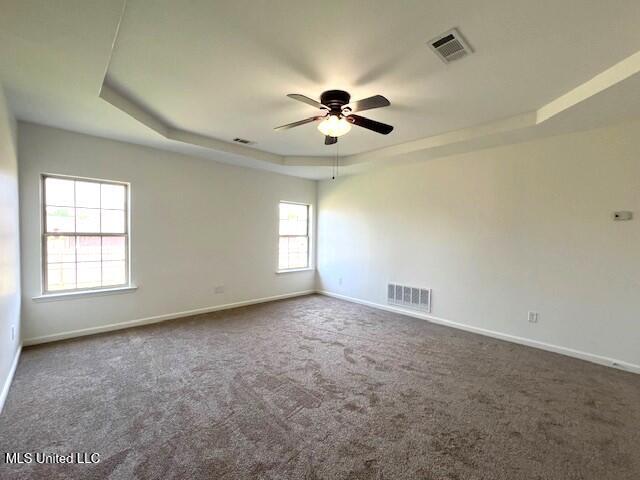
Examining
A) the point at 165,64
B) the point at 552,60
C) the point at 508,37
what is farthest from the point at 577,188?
the point at 165,64

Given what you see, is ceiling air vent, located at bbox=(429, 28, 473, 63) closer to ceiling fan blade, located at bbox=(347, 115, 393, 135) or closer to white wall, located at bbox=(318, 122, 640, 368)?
ceiling fan blade, located at bbox=(347, 115, 393, 135)

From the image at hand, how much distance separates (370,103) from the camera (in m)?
2.43

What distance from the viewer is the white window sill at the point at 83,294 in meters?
3.56

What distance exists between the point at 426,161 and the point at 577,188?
1913 millimetres

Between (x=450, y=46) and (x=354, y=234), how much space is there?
3925mm

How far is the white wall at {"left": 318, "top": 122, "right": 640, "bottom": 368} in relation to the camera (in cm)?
318

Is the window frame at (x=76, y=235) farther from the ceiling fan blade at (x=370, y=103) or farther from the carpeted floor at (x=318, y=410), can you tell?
the ceiling fan blade at (x=370, y=103)

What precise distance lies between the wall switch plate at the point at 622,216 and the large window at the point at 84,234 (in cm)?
585

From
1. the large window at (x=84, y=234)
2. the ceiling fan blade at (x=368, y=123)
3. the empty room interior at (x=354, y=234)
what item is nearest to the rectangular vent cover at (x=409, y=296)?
the empty room interior at (x=354, y=234)

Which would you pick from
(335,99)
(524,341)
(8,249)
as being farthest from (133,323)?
(524,341)

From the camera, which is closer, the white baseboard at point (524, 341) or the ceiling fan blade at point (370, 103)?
the ceiling fan blade at point (370, 103)

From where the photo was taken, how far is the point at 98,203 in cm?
400

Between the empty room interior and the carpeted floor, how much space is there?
22 millimetres

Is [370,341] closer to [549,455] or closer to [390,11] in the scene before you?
[549,455]
